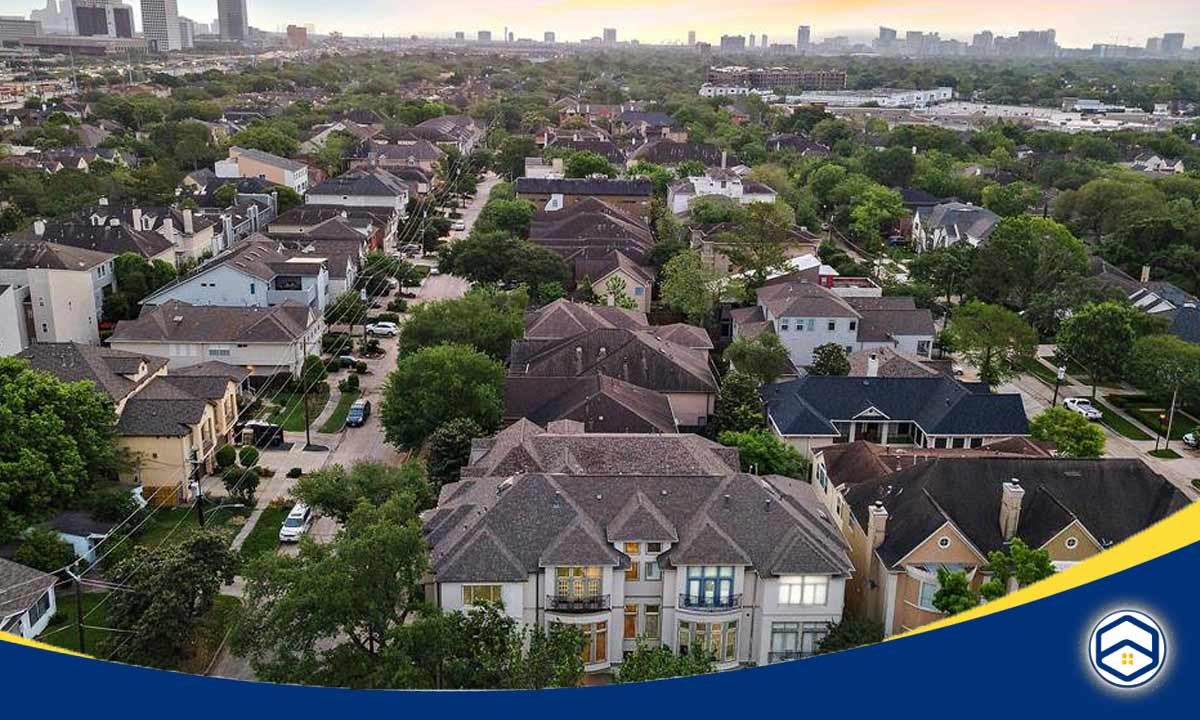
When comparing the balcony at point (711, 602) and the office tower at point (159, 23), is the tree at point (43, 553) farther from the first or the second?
the office tower at point (159, 23)

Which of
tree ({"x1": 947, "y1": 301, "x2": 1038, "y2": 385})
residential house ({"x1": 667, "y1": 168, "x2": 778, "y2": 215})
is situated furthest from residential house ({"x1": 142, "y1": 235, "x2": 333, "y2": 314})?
residential house ({"x1": 667, "y1": 168, "x2": 778, "y2": 215})

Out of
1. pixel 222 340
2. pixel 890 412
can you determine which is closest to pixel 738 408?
pixel 890 412

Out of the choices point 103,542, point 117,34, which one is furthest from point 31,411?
point 117,34

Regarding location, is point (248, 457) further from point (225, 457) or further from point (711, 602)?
point (711, 602)

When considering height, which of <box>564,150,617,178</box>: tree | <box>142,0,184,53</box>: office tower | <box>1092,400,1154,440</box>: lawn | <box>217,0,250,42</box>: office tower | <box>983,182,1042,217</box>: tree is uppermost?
<box>142,0,184,53</box>: office tower

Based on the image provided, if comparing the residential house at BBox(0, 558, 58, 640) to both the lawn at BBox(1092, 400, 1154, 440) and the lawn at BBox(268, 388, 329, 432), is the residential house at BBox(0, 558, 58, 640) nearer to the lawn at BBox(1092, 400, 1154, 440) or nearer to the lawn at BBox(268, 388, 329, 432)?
the lawn at BBox(268, 388, 329, 432)

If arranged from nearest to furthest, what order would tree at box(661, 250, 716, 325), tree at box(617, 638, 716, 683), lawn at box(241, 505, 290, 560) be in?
1. tree at box(617, 638, 716, 683)
2. lawn at box(241, 505, 290, 560)
3. tree at box(661, 250, 716, 325)
